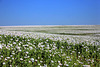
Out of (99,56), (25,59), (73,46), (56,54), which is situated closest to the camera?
(25,59)

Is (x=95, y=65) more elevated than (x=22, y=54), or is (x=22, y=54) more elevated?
(x=22, y=54)

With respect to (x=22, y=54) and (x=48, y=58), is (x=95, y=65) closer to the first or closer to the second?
(x=48, y=58)

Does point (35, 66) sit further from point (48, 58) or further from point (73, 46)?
point (73, 46)

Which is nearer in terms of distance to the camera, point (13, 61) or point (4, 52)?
point (13, 61)

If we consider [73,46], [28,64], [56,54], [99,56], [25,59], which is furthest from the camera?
[73,46]

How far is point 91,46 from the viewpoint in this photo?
10.3 m

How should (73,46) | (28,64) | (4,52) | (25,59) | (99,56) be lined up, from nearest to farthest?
(28,64)
(25,59)
(4,52)
(99,56)
(73,46)

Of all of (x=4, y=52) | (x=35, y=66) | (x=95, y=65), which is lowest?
(x=95, y=65)

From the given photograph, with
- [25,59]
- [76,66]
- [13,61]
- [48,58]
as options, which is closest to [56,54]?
[48,58]

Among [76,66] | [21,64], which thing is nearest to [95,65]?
[76,66]

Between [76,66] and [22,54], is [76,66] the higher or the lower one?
the lower one

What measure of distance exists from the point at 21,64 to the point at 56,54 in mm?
2416

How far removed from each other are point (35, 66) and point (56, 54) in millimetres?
1970

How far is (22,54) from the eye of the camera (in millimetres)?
6590
